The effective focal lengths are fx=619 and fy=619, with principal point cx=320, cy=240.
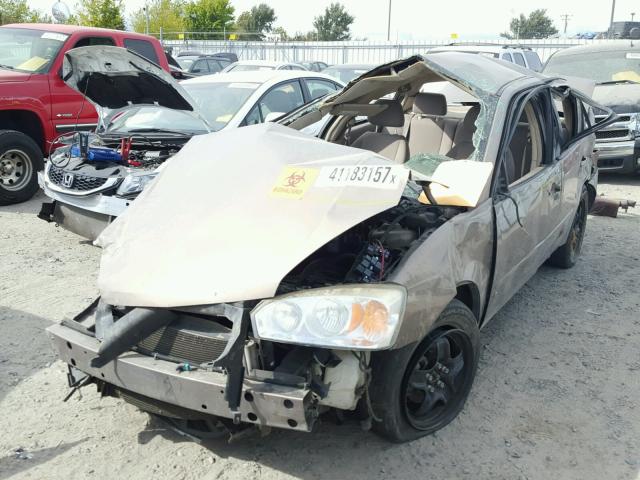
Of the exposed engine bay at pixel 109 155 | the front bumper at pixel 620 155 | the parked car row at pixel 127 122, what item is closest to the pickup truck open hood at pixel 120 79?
the parked car row at pixel 127 122

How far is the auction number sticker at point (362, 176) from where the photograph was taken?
2848 millimetres

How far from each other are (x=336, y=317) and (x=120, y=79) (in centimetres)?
465

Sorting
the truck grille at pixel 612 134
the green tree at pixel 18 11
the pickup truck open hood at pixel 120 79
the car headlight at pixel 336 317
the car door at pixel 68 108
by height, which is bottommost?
the car headlight at pixel 336 317

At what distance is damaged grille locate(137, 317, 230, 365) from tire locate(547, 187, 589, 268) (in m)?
3.72

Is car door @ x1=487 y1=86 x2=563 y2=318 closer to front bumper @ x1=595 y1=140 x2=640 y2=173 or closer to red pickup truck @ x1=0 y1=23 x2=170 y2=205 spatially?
front bumper @ x1=595 y1=140 x2=640 y2=173

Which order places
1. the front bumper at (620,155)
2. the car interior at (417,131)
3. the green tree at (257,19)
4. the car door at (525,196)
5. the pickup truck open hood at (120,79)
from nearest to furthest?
the car door at (525,196) → the car interior at (417,131) → the pickup truck open hood at (120,79) → the front bumper at (620,155) → the green tree at (257,19)

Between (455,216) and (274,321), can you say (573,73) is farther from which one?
(274,321)

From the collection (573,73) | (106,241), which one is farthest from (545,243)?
(573,73)

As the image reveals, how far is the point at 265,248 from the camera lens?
8.86 ft

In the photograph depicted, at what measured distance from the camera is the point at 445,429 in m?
3.16

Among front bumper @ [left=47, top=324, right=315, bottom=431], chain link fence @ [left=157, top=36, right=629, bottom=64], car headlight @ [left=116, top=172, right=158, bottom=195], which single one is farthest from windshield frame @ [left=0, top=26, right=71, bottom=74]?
chain link fence @ [left=157, top=36, right=629, bottom=64]

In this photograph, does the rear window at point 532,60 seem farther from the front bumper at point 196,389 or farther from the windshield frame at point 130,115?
the front bumper at point 196,389

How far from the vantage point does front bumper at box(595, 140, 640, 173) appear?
352 inches

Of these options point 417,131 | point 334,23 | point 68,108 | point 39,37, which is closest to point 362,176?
point 417,131
